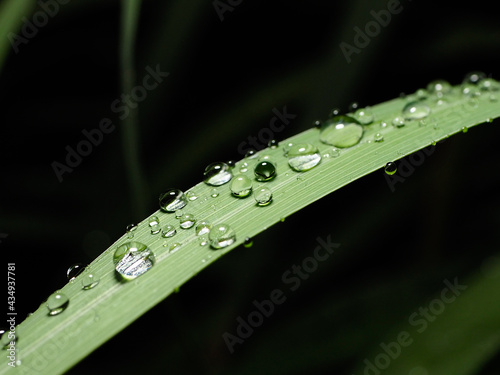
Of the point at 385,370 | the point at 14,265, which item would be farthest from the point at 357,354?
the point at 14,265

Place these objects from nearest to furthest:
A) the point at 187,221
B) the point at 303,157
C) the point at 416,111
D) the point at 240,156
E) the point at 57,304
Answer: the point at 57,304 < the point at 187,221 < the point at 303,157 < the point at 416,111 < the point at 240,156

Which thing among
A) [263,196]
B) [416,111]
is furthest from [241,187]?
[416,111]

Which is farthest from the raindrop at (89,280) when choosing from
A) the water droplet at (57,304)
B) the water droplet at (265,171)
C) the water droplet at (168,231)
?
the water droplet at (265,171)

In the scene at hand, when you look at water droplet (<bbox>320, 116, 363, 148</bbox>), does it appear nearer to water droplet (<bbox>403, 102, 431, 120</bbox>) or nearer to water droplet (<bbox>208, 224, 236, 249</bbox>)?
water droplet (<bbox>403, 102, 431, 120</bbox>)

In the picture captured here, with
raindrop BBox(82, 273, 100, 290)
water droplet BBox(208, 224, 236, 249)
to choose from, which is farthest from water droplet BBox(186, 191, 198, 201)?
raindrop BBox(82, 273, 100, 290)

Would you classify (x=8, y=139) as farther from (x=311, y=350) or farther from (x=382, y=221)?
(x=382, y=221)

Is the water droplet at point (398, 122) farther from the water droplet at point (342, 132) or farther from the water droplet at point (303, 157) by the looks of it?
the water droplet at point (303, 157)

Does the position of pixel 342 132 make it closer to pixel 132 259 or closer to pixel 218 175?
pixel 218 175
